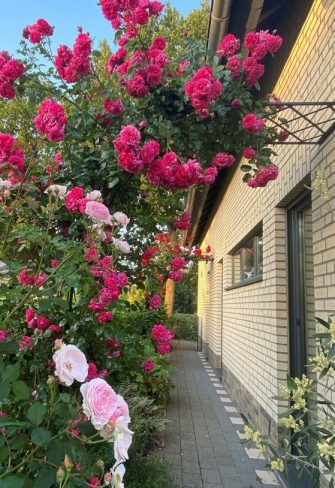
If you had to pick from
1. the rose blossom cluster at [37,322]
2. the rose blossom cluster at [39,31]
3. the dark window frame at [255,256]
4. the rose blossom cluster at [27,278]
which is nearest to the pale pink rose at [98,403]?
the rose blossom cluster at [27,278]

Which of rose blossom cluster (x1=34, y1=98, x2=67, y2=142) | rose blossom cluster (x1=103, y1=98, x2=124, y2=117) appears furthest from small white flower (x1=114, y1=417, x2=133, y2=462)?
rose blossom cluster (x1=103, y1=98, x2=124, y2=117)

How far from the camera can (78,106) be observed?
283 centimetres

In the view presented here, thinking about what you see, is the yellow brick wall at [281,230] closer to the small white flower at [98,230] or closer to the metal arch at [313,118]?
the metal arch at [313,118]

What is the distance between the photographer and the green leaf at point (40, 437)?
1.22 metres

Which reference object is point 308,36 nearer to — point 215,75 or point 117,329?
point 215,75

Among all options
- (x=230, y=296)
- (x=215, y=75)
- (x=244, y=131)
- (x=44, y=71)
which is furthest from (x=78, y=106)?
(x=230, y=296)

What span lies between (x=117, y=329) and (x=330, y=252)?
4.88ft

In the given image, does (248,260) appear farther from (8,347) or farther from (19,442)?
(19,442)

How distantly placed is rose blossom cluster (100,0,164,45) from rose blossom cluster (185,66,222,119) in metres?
0.50

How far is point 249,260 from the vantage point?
6.98 meters

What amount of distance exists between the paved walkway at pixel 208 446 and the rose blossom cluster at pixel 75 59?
3.17 metres

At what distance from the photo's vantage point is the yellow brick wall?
2955 mm

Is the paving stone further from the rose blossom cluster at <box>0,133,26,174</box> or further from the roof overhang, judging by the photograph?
the rose blossom cluster at <box>0,133,26,174</box>

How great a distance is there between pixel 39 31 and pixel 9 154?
3.39ft
